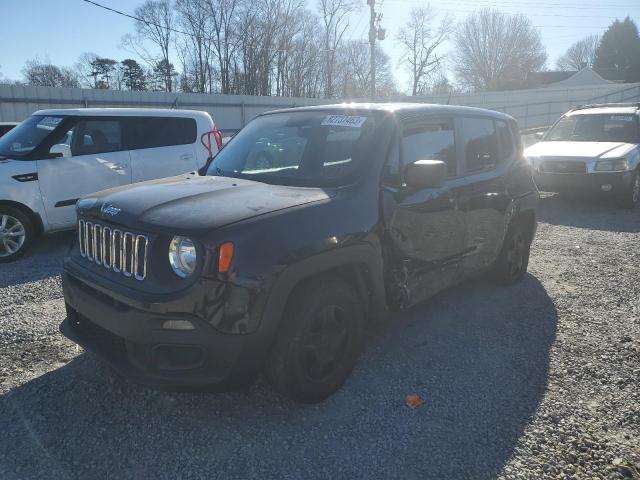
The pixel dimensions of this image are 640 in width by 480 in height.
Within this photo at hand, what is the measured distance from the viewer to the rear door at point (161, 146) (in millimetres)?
7023

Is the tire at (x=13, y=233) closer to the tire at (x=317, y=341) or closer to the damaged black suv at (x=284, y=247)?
the damaged black suv at (x=284, y=247)

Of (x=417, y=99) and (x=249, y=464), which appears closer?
(x=249, y=464)

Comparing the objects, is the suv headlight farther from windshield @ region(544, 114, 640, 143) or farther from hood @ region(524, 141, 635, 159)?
windshield @ region(544, 114, 640, 143)

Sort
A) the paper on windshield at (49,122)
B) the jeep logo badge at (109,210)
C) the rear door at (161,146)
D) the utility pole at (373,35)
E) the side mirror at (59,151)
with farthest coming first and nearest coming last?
the utility pole at (373,35), the rear door at (161,146), the paper on windshield at (49,122), the side mirror at (59,151), the jeep logo badge at (109,210)

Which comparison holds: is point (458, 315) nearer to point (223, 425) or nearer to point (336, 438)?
Result: point (336, 438)

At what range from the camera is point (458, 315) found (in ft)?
14.4

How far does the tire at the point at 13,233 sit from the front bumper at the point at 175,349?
4157mm

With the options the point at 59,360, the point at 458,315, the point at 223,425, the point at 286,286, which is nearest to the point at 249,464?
the point at 223,425

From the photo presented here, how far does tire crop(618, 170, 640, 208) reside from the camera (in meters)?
8.77

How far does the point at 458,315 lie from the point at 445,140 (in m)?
1.54

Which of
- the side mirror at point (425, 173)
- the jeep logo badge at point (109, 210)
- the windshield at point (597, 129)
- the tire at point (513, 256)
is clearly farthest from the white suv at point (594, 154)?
the jeep logo badge at point (109, 210)

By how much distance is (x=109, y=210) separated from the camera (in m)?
→ 2.91

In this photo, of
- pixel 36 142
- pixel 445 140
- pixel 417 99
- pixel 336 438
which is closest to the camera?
pixel 336 438

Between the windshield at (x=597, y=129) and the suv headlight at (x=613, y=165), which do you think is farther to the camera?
the windshield at (x=597, y=129)
